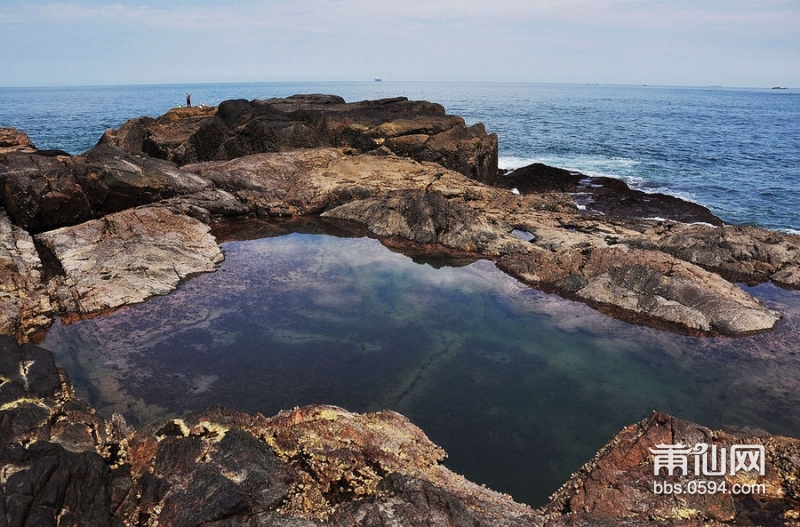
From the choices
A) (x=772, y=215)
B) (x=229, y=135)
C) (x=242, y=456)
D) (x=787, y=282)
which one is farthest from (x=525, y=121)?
(x=242, y=456)

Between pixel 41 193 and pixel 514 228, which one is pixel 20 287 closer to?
pixel 41 193

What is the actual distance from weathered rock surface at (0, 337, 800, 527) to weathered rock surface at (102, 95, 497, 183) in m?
31.1

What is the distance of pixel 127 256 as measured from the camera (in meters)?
21.7

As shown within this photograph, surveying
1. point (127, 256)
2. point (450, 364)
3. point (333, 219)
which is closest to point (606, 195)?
point (333, 219)

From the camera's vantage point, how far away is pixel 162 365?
15.7 metres

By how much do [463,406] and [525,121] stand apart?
111027 mm

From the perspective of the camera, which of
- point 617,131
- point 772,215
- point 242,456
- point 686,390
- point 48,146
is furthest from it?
point 617,131

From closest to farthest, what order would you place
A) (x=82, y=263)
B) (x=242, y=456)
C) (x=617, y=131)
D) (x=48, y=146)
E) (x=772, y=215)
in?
(x=242, y=456)
(x=82, y=263)
(x=772, y=215)
(x=48, y=146)
(x=617, y=131)

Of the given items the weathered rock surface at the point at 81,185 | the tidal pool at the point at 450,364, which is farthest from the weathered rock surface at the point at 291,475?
the weathered rock surface at the point at 81,185

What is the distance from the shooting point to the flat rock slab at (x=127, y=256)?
63.1 ft

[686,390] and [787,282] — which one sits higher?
[787,282]

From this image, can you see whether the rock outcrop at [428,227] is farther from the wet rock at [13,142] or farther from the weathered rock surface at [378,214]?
the wet rock at [13,142]

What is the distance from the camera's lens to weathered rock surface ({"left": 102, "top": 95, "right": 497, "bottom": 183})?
40.6 m

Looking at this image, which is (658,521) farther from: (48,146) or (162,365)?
(48,146)
